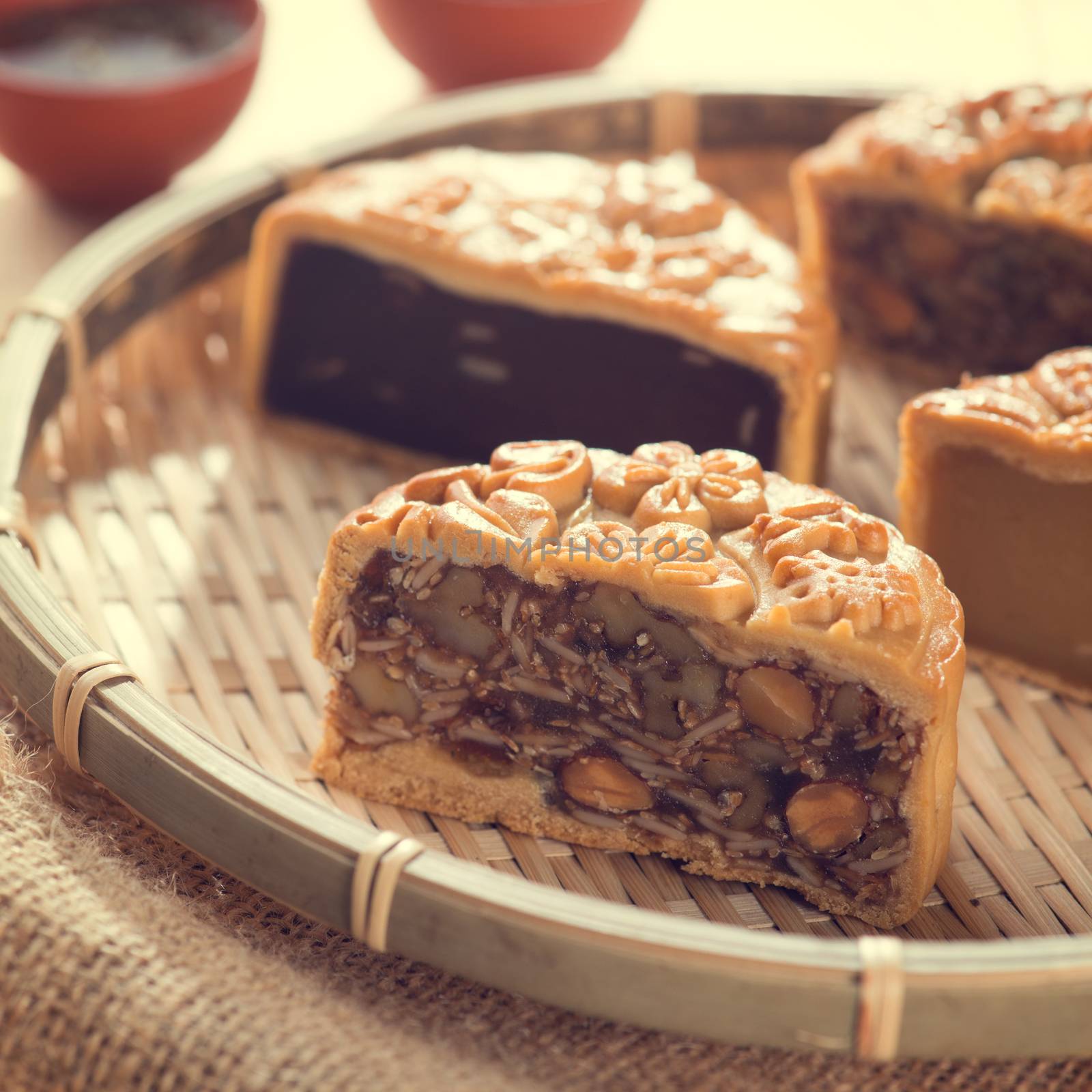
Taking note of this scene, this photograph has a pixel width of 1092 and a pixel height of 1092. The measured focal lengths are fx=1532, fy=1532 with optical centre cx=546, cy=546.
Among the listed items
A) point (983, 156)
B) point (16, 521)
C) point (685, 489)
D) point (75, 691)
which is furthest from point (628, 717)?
point (983, 156)

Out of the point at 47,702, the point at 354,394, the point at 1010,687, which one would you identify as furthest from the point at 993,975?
the point at 354,394

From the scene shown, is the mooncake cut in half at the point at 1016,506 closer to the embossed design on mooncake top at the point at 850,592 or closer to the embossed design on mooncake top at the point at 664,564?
the embossed design on mooncake top at the point at 850,592

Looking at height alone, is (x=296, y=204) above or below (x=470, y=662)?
above

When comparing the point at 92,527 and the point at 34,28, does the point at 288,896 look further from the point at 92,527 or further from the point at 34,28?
the point at 34,28

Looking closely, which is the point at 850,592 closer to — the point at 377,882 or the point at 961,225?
the point at 377,882

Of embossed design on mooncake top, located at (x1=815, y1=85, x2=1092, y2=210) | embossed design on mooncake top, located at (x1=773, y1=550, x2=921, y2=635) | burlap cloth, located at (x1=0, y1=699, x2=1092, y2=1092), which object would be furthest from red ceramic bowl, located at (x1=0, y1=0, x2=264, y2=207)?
embossed design on mooncake top, located at (x1=773, y1=550, x2=921, y2=635)

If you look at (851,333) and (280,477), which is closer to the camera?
(280,477)
